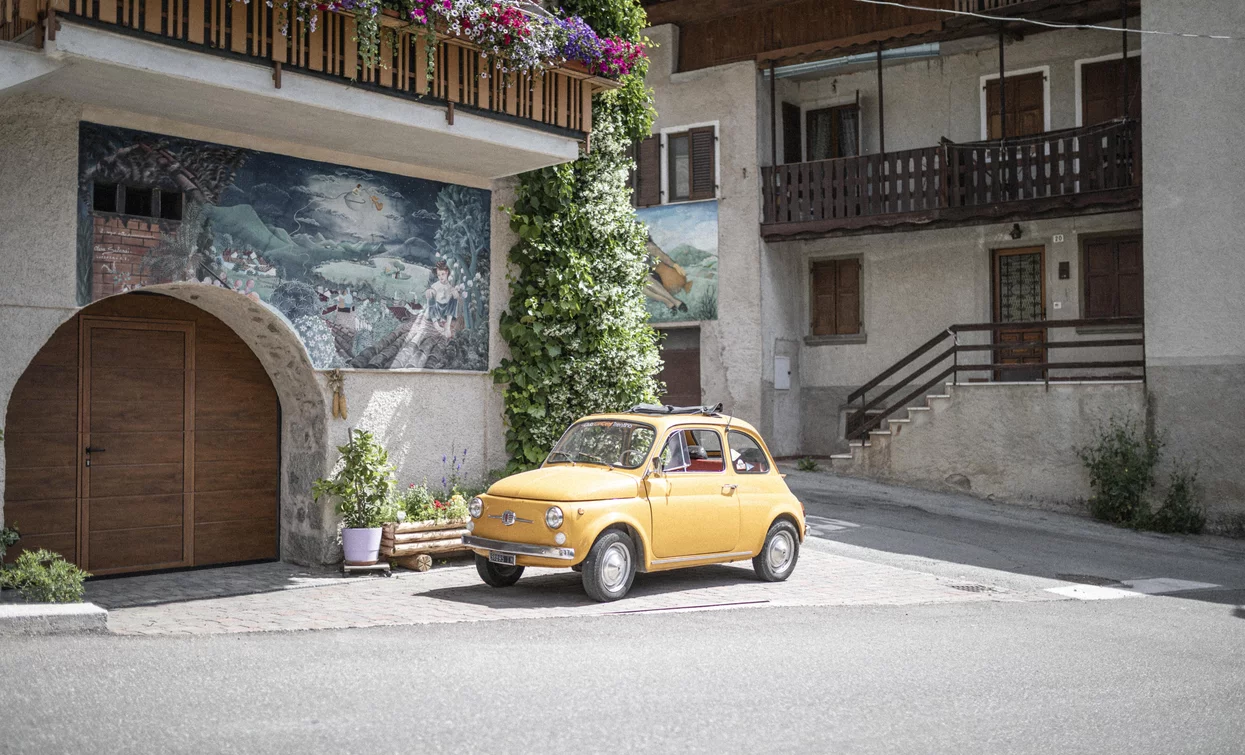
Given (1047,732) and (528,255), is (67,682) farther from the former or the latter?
(528,255)

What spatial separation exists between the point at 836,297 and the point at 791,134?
365 cm

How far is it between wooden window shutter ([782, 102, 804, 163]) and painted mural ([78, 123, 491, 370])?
12.8m

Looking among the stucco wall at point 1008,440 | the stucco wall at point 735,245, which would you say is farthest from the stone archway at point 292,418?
the stucco wall at point 735,245

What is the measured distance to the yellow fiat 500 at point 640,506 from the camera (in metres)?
10.2

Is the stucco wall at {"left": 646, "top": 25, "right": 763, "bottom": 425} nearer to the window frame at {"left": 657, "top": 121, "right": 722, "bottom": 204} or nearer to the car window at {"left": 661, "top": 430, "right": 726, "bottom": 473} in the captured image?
the window frame at {"left": 657, "top": 121, "right": 722, "bottom": 204}

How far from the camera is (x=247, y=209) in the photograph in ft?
37.1

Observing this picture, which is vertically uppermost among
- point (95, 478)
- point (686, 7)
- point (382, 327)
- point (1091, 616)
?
point (686, 7)

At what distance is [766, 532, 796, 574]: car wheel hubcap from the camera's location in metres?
11.9

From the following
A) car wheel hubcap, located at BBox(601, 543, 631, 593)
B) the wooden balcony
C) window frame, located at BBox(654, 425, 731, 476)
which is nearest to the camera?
car wheel hubcap, located at BBox(601, 543, 631, 593)

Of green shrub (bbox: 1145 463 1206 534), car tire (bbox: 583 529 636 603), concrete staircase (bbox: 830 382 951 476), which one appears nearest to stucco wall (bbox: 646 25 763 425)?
concrete staircase (bbox: 830 382 951 476)

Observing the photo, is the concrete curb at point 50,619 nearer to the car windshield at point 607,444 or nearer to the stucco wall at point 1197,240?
the car windshield at point 607,444

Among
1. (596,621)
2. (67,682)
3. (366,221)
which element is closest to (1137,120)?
(366,221)

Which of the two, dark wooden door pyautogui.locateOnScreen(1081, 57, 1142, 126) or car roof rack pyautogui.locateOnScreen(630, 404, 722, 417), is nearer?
car roof rack pyautogui.locateOnScreen(630, 404, 722, 417)

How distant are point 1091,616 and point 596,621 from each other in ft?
14.8
